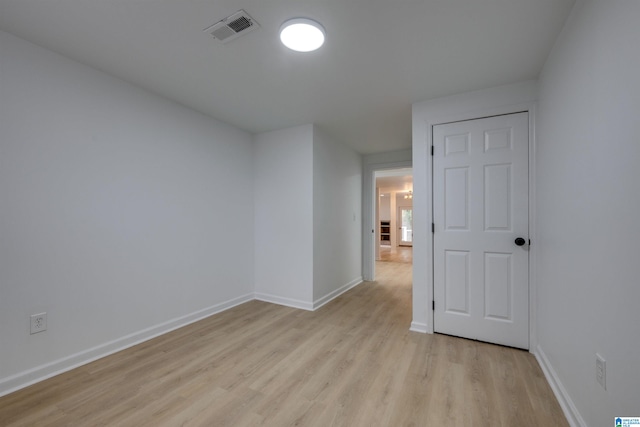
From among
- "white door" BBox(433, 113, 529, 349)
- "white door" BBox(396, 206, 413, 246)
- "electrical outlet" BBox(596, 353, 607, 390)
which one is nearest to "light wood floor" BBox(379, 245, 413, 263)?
"white door" BBox(396, 206, 413, 246)

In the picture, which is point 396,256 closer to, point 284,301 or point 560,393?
point 284,301

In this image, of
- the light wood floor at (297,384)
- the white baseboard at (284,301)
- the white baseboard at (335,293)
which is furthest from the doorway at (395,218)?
the light wood floor at (297,384)

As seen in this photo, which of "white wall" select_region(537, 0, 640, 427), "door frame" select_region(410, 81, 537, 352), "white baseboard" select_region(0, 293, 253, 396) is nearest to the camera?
"white wall" select_region(537, 0, 640, 427)

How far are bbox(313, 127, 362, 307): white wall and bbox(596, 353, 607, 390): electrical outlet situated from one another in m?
2.61

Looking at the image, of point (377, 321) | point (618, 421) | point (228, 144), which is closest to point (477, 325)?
point (377, 321)

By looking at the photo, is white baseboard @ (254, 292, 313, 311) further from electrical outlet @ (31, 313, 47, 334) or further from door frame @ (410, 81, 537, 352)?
electrical outlet @ (31, 313, 47, 334)

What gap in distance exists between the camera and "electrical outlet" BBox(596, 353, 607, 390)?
3.99ft

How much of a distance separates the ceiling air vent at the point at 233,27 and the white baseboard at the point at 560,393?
301cm

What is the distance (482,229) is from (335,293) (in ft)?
7.39

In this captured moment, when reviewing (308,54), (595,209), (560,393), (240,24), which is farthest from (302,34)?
(560,393)

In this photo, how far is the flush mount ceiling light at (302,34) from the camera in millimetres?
1688

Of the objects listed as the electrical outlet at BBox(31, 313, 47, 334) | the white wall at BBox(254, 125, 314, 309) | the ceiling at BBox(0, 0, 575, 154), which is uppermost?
the ceiling at BBox(0, 0, 575, 154)

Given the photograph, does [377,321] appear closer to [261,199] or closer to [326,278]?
[326,278]

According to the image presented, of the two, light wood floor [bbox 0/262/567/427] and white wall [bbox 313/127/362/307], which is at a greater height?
white wall [bbox 313/127/362/307]
